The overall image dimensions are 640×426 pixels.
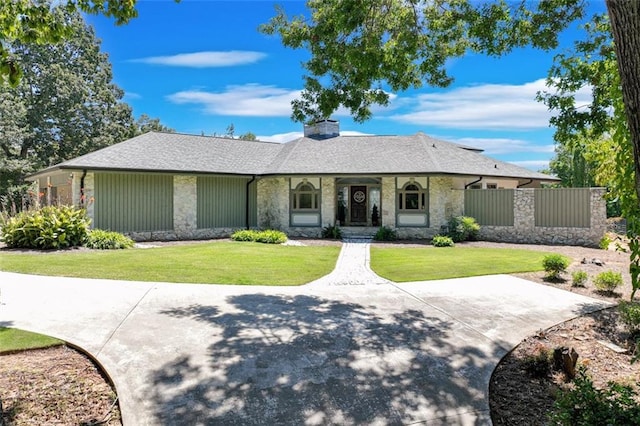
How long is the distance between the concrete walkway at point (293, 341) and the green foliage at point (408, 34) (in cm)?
451

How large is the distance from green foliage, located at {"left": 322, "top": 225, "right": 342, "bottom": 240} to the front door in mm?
3854

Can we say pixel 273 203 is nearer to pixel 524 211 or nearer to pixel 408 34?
pixel 524 211

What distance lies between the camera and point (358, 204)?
23281 mm

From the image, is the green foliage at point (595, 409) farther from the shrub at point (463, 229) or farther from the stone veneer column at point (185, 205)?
the stone veneer column at point (185, 205)

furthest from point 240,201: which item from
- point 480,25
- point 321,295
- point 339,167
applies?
point 480,25

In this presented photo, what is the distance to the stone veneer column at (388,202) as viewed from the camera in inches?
768

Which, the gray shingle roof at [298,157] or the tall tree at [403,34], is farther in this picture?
the gray shingle roof at [298,157]

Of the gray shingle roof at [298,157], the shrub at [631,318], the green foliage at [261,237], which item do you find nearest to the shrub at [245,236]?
the green foliage at [261,237]

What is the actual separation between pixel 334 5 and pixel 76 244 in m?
11.7

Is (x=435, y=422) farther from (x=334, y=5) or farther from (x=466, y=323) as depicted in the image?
(x=334, y=5)

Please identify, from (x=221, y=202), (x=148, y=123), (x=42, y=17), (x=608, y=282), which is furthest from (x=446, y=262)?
(x=148, y=123)

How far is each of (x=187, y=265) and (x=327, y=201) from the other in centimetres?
1008

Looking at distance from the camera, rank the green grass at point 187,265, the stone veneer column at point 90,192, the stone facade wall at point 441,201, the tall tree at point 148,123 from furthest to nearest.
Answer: the tall tree at point 148,123 → the stone facade wall at point 441,201 → the stone veneer column at point 90,192 → the green grass at point 187,265

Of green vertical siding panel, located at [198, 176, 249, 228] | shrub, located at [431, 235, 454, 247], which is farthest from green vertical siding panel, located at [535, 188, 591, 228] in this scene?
green vertical siding panel, located at [198, 176, 249, 228]
